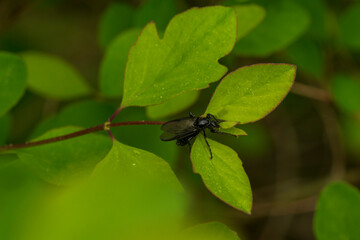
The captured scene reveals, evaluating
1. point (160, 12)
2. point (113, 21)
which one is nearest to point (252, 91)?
point (160, 12)

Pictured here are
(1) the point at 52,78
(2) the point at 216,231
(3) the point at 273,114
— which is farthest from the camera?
(3) the point at 273,114

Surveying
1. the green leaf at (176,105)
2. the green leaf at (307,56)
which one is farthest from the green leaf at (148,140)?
the green leaf at (307,56)

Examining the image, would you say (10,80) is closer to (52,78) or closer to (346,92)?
(52,78)

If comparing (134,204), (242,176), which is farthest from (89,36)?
(134,204)

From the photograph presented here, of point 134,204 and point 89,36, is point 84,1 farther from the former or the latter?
point 134,204

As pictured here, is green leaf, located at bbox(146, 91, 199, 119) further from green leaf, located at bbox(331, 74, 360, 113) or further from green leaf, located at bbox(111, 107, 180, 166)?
green leaf, located at bbox(331, 74, 360, 113)

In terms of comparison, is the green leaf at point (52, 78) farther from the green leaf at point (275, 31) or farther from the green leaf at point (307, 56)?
the green leaf at point (307, 56)

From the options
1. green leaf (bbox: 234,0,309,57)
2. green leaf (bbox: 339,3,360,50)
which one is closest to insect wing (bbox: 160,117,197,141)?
green leaf (bbox: 234,0,309,57)
